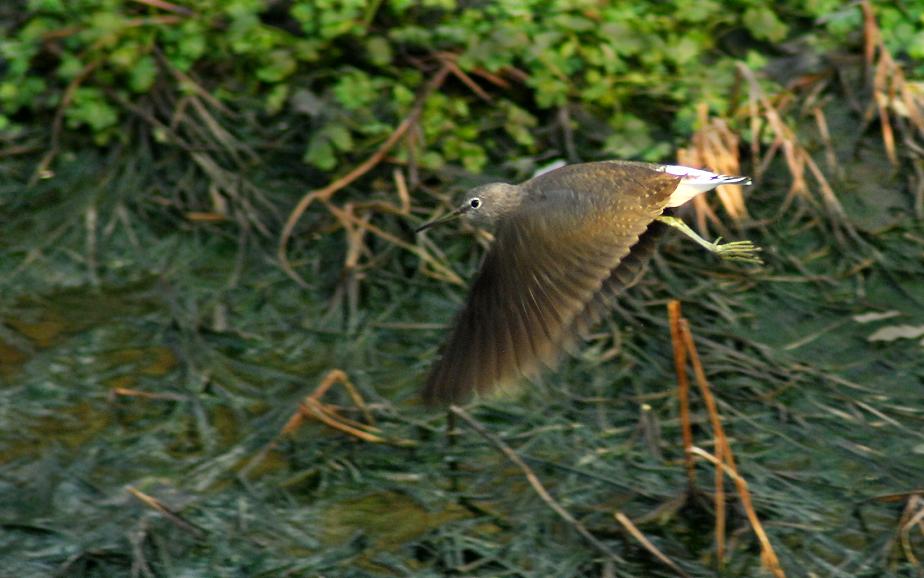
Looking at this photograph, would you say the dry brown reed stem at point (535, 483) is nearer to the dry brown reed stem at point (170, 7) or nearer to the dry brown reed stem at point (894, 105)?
the dry brown reed stem at point (894, 105)

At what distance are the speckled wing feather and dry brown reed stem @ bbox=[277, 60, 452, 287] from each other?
121cm

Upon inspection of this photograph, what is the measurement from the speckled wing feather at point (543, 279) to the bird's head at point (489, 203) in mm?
174

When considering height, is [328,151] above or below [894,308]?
above

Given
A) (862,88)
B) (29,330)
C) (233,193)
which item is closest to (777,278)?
(862,88)

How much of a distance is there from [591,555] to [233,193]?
1899mm

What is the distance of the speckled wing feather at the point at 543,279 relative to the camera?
325 cm

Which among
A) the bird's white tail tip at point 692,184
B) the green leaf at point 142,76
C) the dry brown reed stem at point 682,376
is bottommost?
the dry brown reed stem at point 682,376

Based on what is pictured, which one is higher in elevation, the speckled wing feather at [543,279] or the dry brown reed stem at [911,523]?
the speckled wing feather at [543,279]

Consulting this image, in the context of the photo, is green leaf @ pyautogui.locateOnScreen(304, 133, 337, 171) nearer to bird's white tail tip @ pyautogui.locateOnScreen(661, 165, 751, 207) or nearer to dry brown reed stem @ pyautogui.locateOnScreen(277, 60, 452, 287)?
dry brown reed stem @ pyautogui.locateOnScreen(277, 60, 452, 287)

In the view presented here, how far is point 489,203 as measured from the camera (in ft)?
12.6

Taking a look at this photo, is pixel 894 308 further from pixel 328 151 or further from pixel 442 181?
pixel 328 151

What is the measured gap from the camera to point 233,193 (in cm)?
478

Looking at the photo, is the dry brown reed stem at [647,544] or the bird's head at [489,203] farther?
the bird's head at [489,203]

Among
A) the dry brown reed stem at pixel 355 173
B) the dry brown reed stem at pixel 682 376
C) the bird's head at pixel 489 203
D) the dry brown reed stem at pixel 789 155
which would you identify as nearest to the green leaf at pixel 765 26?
the dry brown reed stem at pixel 789 155
